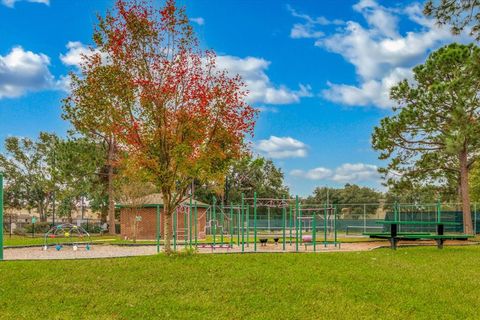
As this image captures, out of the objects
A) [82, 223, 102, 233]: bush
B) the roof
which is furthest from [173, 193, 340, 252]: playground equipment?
[82, 223, 102, 233]: bush

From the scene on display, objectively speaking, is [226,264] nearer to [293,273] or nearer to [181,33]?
[293,273]

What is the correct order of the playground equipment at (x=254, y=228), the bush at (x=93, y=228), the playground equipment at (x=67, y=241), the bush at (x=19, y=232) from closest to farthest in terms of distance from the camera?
the playground equipment at (x=254, y=228), the playground equipment at (x=67, y=241), the bush at (x=19, y=232), the bush at (x=93, y=228)

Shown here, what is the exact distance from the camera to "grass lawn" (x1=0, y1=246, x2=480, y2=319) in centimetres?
1069

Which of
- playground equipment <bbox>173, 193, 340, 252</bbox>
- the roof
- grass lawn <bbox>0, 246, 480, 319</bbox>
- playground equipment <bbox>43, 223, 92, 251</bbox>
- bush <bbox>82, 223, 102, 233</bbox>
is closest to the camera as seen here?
grass lawn <bbox>0, 246, 480, 319</bbox>

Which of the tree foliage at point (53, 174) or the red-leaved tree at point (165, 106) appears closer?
the red-leaved tree at point (165, 106)

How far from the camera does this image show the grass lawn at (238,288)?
10.7m

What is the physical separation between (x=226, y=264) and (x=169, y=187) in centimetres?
351

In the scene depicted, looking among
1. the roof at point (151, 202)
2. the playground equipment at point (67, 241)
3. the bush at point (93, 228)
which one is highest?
the roof at point (151, 202)

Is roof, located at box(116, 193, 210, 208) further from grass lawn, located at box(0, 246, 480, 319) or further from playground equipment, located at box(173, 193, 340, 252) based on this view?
grass lawn, located at box(0, 246, 480, 319)

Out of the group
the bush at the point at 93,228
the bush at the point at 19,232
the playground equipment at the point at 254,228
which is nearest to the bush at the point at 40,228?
the bush at the point at 19,232

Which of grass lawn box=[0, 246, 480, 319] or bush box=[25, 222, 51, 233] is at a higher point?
grass lawn box=[0, 246, 480, 319]

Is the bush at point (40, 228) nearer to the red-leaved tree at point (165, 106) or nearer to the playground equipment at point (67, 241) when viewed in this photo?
the playground equipment at point (67, 241)

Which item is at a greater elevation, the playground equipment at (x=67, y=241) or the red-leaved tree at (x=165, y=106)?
the red-leaved tree at (x=165, y=106)

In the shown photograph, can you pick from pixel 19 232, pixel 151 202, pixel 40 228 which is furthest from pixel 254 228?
pixel 40 228
